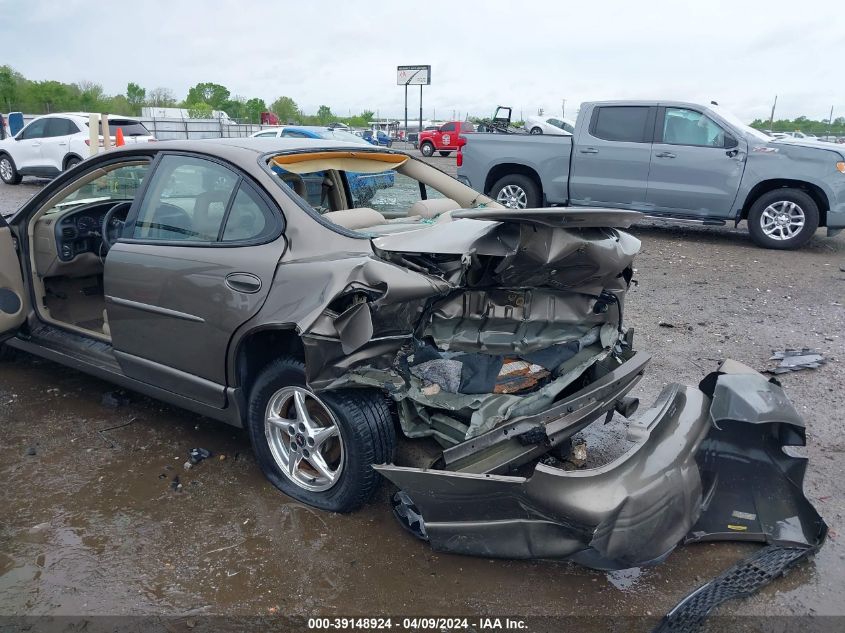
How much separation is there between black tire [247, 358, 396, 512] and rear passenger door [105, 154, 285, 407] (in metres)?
0.29

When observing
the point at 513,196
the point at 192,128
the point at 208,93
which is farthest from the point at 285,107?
the point at 513,196

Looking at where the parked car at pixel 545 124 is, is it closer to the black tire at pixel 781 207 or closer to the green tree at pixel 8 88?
the black tire at pixel 781 207

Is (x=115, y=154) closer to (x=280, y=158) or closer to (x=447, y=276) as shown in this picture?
(x=280, y=158)

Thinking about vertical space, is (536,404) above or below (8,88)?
below

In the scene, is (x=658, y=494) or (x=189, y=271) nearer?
(x=658, y=494)

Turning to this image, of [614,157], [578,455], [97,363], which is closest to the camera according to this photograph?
[578,455]

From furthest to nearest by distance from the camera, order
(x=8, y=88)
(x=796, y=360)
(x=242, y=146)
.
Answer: (x=8, y=88) → (x=796, y=360) → (x=242, y=146)

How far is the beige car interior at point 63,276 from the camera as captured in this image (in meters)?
4.10

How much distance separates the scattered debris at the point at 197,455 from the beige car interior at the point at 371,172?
152cm

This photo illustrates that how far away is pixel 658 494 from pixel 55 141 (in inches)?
627

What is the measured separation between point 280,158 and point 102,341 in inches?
68.6

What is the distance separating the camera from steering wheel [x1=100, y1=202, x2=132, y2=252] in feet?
13.7

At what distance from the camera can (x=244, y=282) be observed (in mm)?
2965

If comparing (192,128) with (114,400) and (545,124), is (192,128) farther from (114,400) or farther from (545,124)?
(114,400)
